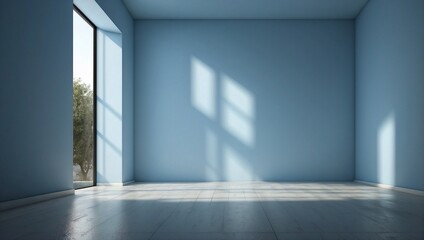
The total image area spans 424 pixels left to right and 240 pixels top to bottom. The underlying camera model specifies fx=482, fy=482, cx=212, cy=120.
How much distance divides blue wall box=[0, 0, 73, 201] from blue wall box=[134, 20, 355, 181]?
299 cm

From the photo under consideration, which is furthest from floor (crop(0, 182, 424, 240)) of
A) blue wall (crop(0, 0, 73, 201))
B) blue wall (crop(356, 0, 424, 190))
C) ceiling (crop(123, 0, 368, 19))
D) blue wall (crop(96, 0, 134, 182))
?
ceiling (crop(123, 0, 368, 19))

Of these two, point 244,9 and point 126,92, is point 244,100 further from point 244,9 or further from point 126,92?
point 126,92

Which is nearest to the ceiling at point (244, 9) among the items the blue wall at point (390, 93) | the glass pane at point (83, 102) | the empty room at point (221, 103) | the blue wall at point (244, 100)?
the empty room at point (221, 103)

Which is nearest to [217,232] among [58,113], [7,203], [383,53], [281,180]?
[7,203]

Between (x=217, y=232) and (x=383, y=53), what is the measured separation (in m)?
4.74

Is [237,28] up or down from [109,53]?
up

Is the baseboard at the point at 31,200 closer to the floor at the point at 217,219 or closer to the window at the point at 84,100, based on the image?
the floor at the point at 217,219

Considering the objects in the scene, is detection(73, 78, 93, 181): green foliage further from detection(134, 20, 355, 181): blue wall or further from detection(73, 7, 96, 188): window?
detection(134, 20, 355, 181): blue wall

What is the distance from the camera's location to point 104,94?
712 centimetres

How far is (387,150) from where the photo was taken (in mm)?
6234

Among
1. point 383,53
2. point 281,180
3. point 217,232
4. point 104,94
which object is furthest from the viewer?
point 281,180

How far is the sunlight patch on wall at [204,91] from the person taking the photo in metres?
7.93

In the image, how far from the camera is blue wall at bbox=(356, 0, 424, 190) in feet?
17.3

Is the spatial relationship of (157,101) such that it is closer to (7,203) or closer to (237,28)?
(237,28)
